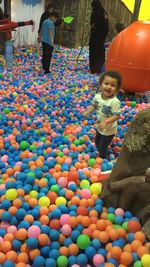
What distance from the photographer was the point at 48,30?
681cm

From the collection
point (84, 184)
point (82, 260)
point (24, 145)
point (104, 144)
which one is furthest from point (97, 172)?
point (24, 145)

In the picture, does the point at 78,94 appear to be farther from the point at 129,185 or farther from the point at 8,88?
the point at 129,185

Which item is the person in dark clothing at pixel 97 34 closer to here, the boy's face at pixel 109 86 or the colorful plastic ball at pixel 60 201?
the boy's face at pixel 109 86

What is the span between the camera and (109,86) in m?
2.91

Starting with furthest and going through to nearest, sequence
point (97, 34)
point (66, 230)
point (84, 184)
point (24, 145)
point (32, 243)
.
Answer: point (97, 34), point (24, 145), point (84, 184), point (66, 230), point (32, 243)

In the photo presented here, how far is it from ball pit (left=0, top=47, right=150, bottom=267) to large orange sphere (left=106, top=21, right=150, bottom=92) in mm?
918

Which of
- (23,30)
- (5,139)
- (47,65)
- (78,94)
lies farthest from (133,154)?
(23,30)

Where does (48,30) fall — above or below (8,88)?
above

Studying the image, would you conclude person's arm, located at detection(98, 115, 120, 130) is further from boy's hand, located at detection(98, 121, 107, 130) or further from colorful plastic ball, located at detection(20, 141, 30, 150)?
colorful plastic ball, located at detection(20, 141, 30, 150)

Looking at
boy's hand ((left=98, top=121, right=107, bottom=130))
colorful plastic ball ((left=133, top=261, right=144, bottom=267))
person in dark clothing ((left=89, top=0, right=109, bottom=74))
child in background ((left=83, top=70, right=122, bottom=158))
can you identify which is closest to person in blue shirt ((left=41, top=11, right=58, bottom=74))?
person in dark clothing ((left=89, top=0, right=109, bottom=74))

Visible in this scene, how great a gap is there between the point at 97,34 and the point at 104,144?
4.70 m

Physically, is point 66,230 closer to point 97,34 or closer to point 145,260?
point 145,260

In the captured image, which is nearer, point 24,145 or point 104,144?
point 104,144

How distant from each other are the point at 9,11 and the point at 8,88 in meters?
3.58
